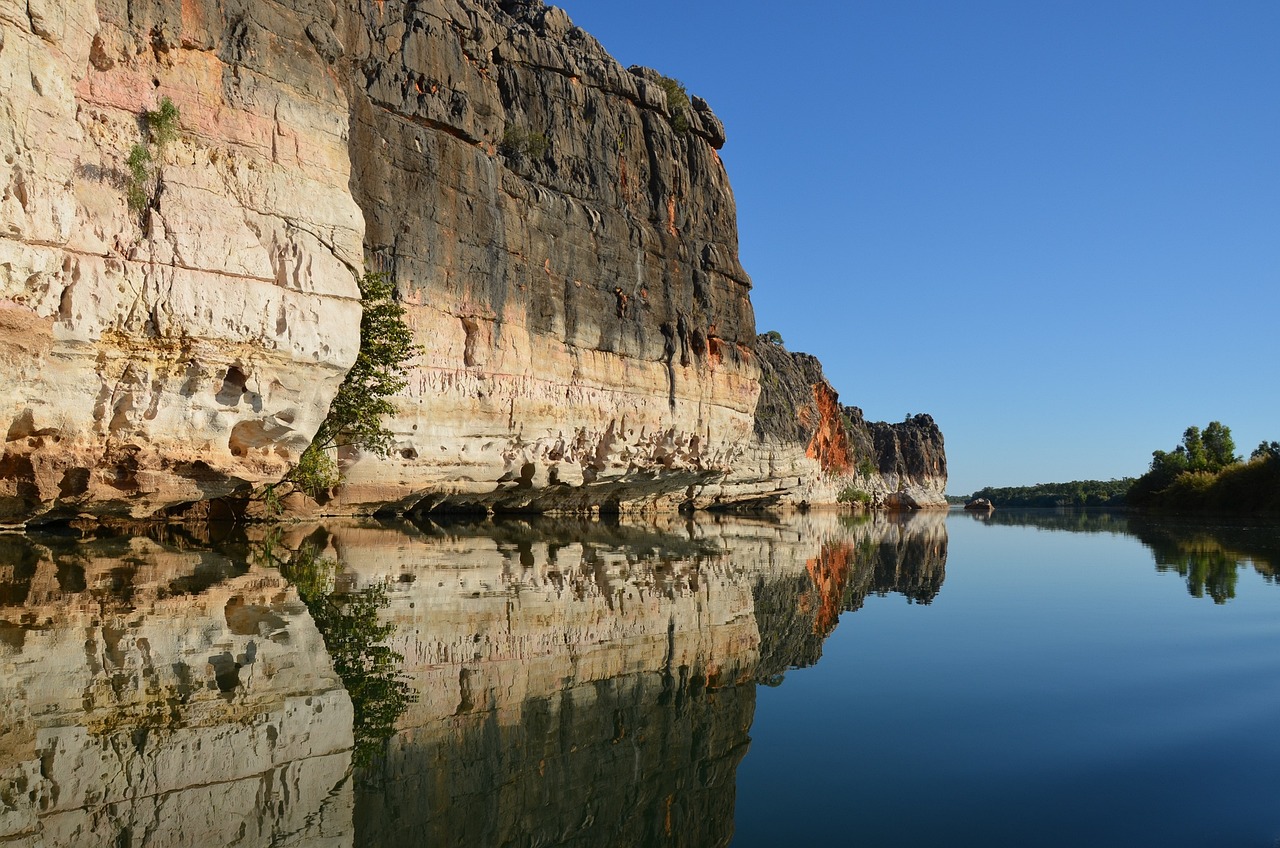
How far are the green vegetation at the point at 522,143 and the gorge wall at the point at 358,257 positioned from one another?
0.09 metres

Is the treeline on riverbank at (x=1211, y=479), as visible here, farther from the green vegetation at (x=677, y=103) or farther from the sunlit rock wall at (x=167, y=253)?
the sunlit rock wall at (x=167, y=253)

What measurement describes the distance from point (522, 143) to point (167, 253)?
56.7ft

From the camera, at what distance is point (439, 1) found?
28.6 meters

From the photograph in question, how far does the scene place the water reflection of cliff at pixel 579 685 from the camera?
4.56 meters

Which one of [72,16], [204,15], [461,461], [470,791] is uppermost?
[204,15]

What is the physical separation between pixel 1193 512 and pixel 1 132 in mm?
70146

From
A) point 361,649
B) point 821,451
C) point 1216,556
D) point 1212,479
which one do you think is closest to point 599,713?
point 361,649

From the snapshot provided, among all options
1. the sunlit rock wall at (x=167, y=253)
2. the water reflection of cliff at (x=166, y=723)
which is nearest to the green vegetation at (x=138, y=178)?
the sunlit rock wall at (x=167, y=253)

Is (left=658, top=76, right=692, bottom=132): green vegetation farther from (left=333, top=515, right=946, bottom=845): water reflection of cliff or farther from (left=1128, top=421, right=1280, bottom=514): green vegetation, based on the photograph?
(left=1128, top=421, right=1280, bottom=514): green vegetation

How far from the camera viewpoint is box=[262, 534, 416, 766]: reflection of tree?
18.6 feet

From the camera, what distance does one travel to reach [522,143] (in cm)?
3206

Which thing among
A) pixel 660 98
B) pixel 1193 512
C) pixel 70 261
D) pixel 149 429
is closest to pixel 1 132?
pixel 70 261

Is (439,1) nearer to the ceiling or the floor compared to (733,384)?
nearer to the ceiling

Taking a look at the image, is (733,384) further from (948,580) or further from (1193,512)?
(1193,512)
